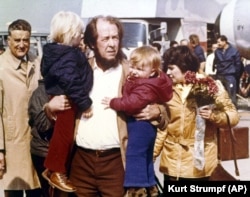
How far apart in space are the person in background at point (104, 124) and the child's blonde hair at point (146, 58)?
3cm

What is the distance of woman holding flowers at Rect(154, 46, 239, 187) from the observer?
177cm

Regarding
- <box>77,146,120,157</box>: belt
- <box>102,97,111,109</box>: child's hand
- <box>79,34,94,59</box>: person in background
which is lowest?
<box>77,146,120,157</box>: belt

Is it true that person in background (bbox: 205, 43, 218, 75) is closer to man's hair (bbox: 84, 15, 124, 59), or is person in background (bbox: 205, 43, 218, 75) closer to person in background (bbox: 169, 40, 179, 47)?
person in background (bbox: 169, 40, 179, 47)

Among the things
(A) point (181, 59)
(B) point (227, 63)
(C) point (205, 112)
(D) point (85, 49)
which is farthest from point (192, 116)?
(B) point (227, 63)

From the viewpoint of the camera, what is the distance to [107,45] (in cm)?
155

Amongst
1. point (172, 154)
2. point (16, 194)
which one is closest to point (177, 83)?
point (172, 154)

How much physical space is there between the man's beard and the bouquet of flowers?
30 cm

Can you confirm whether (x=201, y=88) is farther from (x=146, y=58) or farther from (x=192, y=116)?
(x=146, y=58)

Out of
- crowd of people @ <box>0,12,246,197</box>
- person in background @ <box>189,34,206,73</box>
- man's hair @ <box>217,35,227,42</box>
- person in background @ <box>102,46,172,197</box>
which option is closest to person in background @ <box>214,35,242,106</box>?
man's hair @ <box>217,35,227,42</box>

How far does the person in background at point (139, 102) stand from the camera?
5.04ft

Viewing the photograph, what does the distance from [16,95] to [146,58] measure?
0.56 m

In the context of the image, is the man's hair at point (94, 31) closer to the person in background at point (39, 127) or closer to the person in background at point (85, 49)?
the person in background at point (85, 49)

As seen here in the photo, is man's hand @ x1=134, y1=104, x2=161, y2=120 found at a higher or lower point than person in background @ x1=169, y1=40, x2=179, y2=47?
lower

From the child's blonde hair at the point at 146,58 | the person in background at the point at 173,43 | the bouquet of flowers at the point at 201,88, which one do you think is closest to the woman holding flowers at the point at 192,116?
the bouquet of flowers at the point at 201,88
